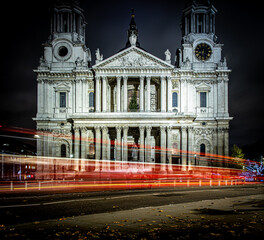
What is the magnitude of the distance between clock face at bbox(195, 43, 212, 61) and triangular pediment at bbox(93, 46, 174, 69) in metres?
8.79

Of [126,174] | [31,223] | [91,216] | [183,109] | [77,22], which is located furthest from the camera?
[77,22]

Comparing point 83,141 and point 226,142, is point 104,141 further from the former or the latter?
point 226,142

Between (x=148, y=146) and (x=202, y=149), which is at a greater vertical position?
A: (x=148, y=146)

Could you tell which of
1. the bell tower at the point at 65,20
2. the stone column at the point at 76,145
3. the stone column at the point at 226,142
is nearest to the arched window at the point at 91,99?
the stone column at the point at 76,145

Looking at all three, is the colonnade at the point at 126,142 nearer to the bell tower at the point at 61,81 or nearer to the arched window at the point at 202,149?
the bell tower at the point at 61,81

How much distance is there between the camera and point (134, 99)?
64.8 m

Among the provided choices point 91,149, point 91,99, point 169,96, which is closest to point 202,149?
point 169,96

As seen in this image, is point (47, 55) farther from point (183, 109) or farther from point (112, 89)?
point (183, 109)

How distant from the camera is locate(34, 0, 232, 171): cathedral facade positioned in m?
55.2

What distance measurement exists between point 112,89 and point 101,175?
68.8 feet

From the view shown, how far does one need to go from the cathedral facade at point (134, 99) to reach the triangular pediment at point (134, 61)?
177 millimetres

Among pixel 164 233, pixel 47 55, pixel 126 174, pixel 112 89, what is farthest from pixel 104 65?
pixel 164 233

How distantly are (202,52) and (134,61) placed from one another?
14161 millimetres

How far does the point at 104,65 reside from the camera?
187 ft
